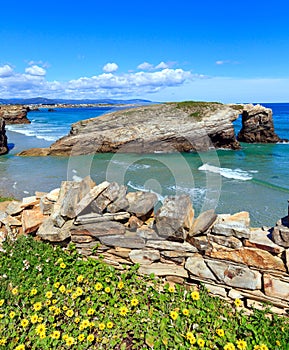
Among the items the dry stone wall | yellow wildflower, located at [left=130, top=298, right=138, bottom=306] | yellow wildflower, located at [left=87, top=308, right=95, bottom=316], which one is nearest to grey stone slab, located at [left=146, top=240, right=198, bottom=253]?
the dry stone wall

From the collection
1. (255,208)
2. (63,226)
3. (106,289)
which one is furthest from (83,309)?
(255,208)

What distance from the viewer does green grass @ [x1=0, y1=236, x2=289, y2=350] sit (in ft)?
11.2

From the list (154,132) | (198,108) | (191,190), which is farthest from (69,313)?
(198,108)

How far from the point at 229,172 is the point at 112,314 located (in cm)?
1723

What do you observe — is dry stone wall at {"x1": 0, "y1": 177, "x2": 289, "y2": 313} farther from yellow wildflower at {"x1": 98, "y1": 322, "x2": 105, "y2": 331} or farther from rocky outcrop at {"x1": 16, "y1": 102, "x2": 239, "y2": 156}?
rocky outcrop at {"x1": 16, "y1": 102, "x2": 239, "y2": 156}

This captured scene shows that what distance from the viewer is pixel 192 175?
18.4 metres

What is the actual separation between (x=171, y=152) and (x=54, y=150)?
11.5m

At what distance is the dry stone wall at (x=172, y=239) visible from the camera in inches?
151

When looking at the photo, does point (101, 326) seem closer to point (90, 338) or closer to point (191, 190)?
point (90, 338)

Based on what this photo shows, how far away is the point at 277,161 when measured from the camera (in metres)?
23.7

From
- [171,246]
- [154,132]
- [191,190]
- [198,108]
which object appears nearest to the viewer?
[171,246]

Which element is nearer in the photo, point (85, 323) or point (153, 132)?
point (85, 323)

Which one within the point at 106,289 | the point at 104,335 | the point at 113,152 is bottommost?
the point at 113,152

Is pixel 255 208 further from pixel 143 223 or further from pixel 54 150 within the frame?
pixel 54 150
